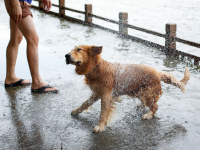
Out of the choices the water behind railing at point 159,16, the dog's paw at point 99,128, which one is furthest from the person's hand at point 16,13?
the water behind railing at point 159,16

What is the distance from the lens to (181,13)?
13.8 m

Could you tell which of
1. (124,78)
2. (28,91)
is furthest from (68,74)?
(124,78)

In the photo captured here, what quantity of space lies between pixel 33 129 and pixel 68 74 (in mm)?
2114

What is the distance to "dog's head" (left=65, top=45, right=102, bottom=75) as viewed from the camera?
9.92 feet

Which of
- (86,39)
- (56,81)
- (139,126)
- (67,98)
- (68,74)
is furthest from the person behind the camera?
(86,39)

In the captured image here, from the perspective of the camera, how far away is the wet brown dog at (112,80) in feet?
10.3

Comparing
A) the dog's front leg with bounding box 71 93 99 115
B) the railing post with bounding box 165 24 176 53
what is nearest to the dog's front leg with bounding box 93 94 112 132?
the dog's front leg with bounding box 71 93 99 115

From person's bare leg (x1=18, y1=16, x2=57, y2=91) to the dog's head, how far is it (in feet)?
4.27

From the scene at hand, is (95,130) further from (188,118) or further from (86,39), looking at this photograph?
(86,39)

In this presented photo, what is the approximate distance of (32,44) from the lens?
13.9 ft

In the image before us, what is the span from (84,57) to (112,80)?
0.48 metres

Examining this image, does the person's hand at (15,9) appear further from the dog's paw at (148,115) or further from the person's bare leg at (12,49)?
the dog's paw at (148,115)

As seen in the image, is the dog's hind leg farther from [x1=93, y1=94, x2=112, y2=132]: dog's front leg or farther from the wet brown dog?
[x1=93, y1=94, x2=112, y2=132]: dog's front leg

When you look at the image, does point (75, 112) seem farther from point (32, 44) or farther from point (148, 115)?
point (32, 44)
